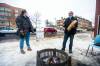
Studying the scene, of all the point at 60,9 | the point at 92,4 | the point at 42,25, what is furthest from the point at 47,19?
the point at 92,4

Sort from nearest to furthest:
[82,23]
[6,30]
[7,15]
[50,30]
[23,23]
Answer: [23,23], [7,15], [6,30], [82,23], [50,30]

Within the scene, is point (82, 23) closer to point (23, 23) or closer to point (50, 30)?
point (50, 30)

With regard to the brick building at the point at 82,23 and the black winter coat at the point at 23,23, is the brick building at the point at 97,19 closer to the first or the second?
the brick building at the point at 82,23

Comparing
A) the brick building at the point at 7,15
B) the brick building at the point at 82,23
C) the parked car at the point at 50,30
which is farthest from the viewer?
the parked car at the point at 50,30

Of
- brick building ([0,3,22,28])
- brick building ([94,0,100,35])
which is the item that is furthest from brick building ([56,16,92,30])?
brick building ([0,3,22,28])

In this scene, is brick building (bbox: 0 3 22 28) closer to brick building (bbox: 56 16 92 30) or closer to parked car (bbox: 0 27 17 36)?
parked car (bbox: 0 27 17 36)

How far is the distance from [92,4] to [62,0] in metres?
1.29

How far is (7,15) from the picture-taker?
587 cm

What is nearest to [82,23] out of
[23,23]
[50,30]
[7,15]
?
[50,30]

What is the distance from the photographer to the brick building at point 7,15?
5787 mm

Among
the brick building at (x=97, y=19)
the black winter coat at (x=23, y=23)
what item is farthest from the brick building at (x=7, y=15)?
the brick building at (x=97, y=19)

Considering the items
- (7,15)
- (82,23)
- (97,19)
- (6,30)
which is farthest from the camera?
(97,19)

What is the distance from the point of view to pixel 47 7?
625 cm

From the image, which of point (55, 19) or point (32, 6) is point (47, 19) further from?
point (32, 6)
